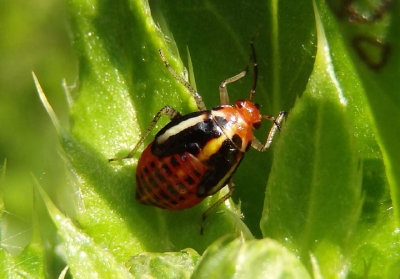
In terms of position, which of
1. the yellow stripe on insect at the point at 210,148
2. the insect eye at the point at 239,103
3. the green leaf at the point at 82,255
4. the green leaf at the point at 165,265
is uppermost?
the green leaf at the point at 82,255

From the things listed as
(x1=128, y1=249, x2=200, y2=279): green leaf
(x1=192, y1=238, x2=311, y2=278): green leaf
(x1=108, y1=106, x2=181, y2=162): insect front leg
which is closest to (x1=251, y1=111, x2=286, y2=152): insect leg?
(x1=108, y1=106, x2=181, y2=162): insect front leg

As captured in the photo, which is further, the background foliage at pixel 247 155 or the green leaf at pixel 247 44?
the green leaf at pixel 247 44

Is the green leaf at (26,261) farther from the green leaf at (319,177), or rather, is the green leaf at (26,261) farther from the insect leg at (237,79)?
the insect leg at (237,79)

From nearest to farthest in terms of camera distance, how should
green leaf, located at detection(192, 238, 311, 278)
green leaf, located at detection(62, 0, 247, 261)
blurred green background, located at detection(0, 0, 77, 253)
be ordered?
green leaf, located at detection(192, 238, 311, 278), green leaf, located at detection(62, 0, 247, 261), blurred green background, located at detection(0, 0, 77, 253)

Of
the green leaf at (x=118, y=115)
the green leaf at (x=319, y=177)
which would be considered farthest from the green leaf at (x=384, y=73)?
the green leaf at (x=118, y=115)

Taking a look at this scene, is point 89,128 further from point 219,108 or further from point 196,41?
point 219,108

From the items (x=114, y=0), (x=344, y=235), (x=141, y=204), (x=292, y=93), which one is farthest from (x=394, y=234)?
(x=114, y=0)

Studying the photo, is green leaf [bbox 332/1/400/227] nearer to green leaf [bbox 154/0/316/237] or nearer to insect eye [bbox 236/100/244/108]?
green leaf [bbox 154/0/316/237]

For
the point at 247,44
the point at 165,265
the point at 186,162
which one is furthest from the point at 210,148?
the point at 165,265
